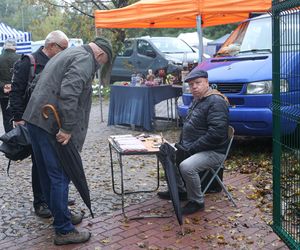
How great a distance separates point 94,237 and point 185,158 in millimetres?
1256

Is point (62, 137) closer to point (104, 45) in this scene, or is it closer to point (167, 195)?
point (104, 45)

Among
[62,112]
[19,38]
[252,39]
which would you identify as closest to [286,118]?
[62,112]

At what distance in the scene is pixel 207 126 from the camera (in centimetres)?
486

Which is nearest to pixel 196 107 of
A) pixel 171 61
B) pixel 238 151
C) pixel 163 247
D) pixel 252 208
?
pixel 252 208

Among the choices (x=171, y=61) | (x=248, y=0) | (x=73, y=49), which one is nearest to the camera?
(x=73, y=49)

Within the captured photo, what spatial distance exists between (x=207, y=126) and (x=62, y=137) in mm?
1586

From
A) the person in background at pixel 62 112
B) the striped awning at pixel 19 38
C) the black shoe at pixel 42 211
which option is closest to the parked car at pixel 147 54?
the striped awning at pixel 19 38

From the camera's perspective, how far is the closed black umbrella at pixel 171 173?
4297 mm

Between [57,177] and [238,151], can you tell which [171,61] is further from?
[57,177]

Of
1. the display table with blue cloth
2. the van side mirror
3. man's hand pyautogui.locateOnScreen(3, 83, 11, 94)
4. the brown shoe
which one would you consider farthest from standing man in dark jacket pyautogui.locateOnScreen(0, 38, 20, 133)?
the van side mirror

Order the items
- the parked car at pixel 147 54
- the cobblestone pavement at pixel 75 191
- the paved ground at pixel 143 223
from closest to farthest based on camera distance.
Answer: the paved ground at pixel 143 223
the cobblestone pavement at pixel 75 191
the parked car at pixel 147 54

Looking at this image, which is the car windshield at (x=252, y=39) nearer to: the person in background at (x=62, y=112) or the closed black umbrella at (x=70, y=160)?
the person in background at (x=62, y=112)

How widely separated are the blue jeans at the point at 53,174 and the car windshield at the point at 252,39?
14.1ft

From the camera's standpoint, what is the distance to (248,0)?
8.15m
